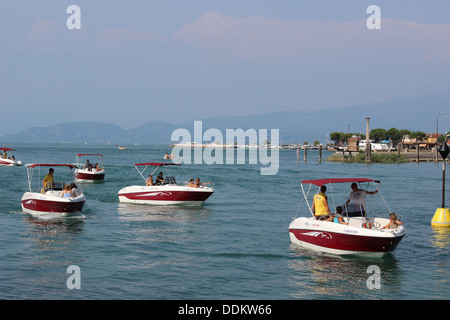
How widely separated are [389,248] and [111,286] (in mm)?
9922

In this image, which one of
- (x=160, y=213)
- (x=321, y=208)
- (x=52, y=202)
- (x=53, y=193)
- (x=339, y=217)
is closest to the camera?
(x=339, y=217)

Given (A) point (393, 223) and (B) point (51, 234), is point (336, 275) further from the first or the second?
(B) point (51, 234)

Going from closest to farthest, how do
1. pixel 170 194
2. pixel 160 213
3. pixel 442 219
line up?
pixel 442 219
pixel 160 213
pixel 170 194

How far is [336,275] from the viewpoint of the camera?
57.5 feet

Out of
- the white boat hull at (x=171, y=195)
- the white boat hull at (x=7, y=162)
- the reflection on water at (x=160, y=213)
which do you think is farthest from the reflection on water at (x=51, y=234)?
the white boat hull at (x=7, y=162)

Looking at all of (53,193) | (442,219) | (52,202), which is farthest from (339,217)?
(53,193)

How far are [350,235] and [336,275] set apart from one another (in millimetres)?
1996

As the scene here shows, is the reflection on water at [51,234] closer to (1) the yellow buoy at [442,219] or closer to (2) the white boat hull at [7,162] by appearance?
(1) the yellow buoy at [442,219]

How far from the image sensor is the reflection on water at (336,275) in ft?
51.1

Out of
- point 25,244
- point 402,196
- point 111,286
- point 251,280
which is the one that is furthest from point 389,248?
point 402,196

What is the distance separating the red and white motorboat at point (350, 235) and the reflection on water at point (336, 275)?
39 cm

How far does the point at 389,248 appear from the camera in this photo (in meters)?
18.9

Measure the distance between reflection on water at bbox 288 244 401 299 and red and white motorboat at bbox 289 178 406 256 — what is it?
393mm

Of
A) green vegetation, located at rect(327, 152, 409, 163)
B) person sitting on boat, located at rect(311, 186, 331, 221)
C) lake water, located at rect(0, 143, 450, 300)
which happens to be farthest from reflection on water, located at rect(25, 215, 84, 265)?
green vegetation, located at rect(327, 152, 409, 163)
